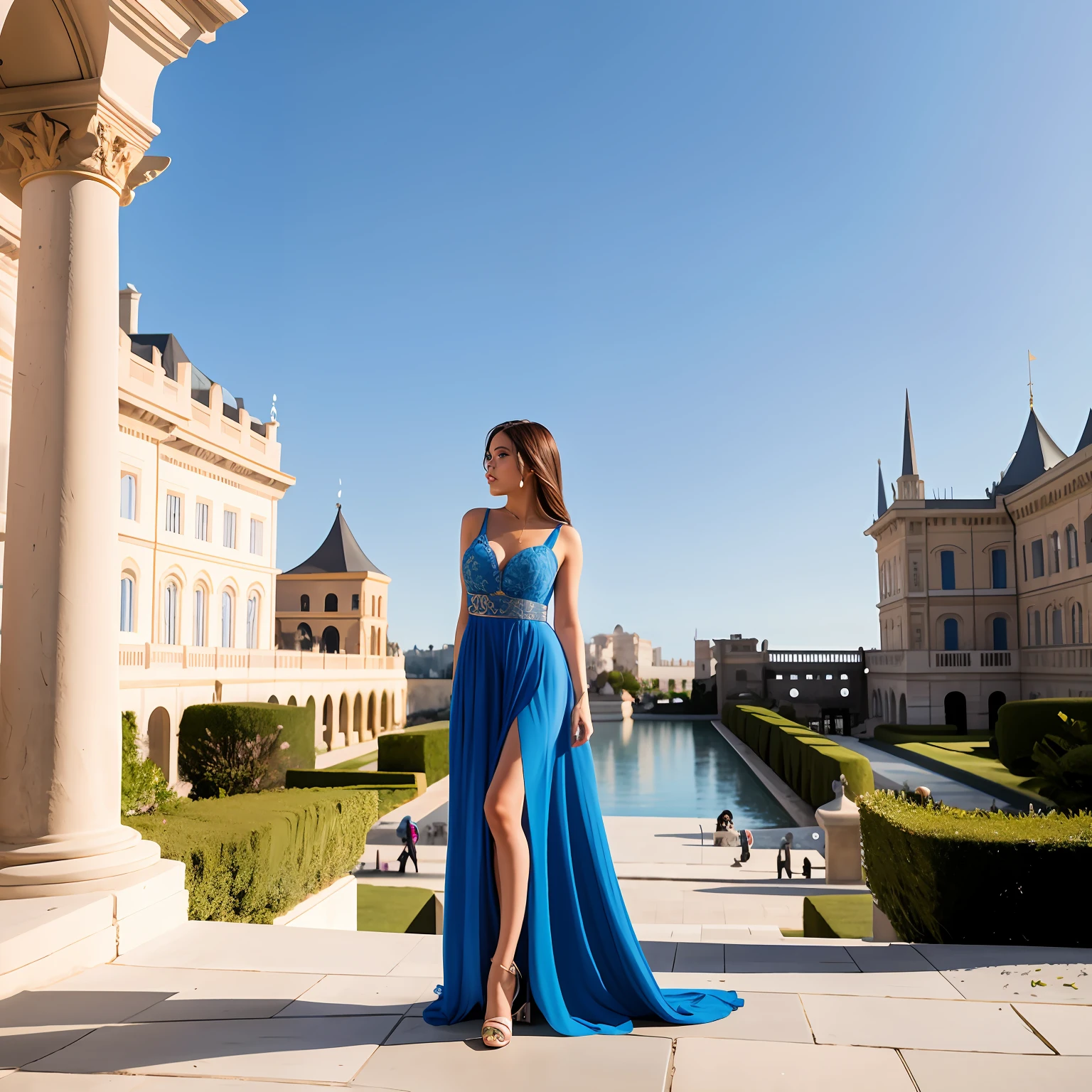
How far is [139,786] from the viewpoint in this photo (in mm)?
8836

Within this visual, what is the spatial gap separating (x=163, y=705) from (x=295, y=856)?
19311mm

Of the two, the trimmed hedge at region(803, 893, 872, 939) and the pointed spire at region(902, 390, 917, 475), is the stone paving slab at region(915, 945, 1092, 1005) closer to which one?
the trimmed hedge at region(803, 893, 872, 939)

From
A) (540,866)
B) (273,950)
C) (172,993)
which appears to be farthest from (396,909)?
(540,866)

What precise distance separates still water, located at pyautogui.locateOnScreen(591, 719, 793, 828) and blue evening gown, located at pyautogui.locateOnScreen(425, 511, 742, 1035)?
2122 centimetres

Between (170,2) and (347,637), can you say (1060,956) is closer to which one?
(170,2)

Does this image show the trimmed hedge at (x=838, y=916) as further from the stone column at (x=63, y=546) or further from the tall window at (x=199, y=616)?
the tall window at (x=199, y=616)

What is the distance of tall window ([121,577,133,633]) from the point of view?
2919 cm

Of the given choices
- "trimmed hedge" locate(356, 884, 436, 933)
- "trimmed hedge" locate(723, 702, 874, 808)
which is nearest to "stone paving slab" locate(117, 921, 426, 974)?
"trimmed hedge" locate(356, 884, 436, 933)

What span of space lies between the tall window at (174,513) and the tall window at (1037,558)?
38.2 m

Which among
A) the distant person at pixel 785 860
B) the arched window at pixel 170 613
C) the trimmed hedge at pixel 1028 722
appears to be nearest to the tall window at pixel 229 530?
the arched window at pixel 170 613

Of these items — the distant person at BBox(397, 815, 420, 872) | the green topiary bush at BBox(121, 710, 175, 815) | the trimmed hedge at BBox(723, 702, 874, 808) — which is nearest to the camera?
the green topiary bush at BBox(121, 710, 175, 815)

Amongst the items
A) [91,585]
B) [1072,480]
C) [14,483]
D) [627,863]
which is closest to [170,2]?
[14,483]

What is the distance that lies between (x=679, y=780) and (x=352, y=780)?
39.7 ft

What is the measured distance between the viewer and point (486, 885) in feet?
13.1
